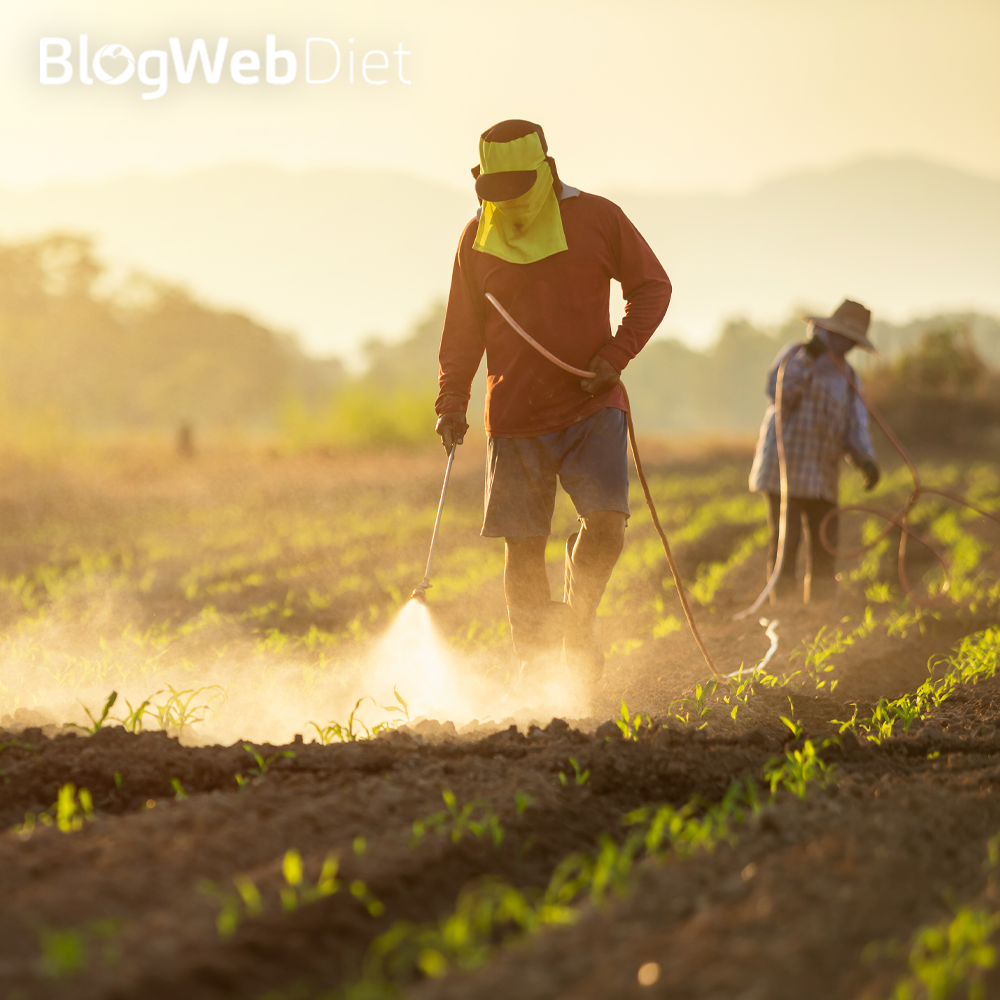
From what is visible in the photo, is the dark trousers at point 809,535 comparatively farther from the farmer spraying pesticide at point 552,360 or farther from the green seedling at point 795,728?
the green seedling at point 795,728

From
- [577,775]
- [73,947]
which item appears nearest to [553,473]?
[577,775]

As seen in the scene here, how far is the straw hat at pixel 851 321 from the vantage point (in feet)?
22.2

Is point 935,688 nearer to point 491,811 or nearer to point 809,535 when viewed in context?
point 809,535

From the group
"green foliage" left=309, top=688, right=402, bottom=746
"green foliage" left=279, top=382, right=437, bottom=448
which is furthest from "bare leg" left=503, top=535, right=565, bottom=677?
"green foliage" left=279, top=382, right=437, bottom=448

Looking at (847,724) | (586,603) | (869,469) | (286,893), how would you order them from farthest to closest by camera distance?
(869,469) → (586,603) → (847,724) → (286,893)

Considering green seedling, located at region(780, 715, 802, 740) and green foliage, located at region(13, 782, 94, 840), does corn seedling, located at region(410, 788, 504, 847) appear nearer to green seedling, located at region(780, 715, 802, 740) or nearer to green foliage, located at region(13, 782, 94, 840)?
green foliage, located at region(13, 782, 94, 840)

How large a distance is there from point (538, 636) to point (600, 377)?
1.15 metres

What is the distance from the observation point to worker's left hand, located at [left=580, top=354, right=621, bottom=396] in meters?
4.12

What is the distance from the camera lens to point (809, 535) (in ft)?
23.3

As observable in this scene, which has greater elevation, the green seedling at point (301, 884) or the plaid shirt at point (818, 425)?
the plaid shirt at point (818, 425)

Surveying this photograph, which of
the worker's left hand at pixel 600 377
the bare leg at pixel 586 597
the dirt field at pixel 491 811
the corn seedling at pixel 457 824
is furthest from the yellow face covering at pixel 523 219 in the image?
the corn seedling at pixel 457 824

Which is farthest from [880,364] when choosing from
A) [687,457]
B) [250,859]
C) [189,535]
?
[250,859]

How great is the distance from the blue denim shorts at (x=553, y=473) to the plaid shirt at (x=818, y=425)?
287 cm

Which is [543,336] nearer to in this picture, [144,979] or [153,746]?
[153,746]
